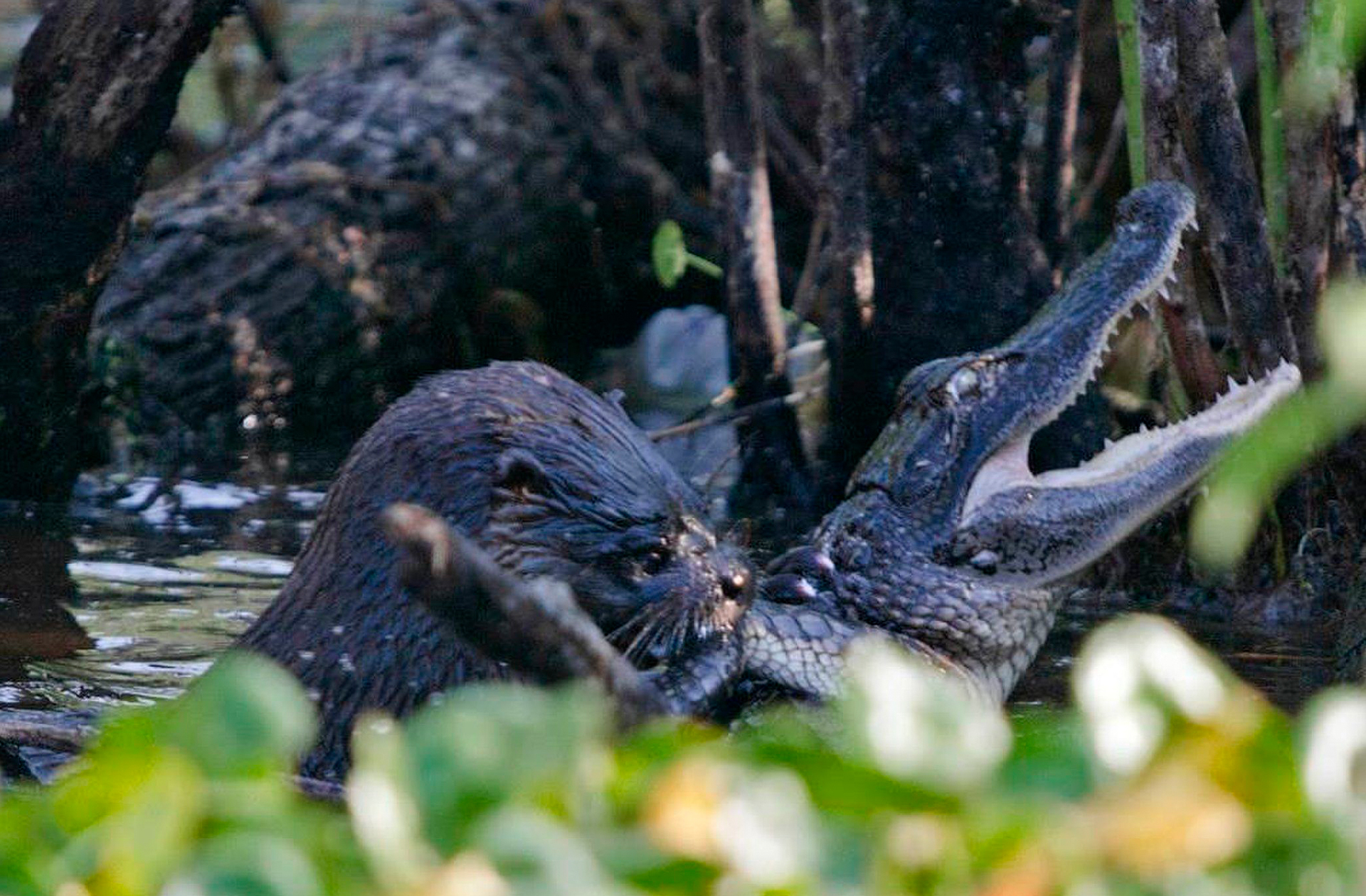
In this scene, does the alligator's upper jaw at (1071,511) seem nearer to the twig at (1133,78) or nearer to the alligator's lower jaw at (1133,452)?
the alligator's lower jaw at (1133,452)

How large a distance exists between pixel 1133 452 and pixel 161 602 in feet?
8.47

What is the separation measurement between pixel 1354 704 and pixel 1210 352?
147 inches

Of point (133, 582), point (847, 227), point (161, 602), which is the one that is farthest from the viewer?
point (847, 227)

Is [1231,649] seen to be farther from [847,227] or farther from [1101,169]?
[1101,169]

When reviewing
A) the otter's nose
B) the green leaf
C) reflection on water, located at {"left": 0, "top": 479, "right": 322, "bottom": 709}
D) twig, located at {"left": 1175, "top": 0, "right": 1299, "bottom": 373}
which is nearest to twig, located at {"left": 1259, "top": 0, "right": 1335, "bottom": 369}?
twig, located at {"left": 1175, "top": 0, "right": 1299, "bottom": 373}

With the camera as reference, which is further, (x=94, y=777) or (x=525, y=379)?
(x=525, y=379)

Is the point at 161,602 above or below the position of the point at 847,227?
below

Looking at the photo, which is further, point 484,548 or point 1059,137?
point 1059,137

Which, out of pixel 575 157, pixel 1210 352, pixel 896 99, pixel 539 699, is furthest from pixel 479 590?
pixel 575 157

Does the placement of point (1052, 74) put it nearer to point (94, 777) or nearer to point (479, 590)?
Answer: point (479, 590)

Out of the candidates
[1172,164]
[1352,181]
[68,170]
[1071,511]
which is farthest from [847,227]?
[68,170]

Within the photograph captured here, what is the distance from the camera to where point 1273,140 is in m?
4.95

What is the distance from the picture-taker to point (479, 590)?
1.81 metres

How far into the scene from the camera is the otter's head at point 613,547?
3121 millimetres
